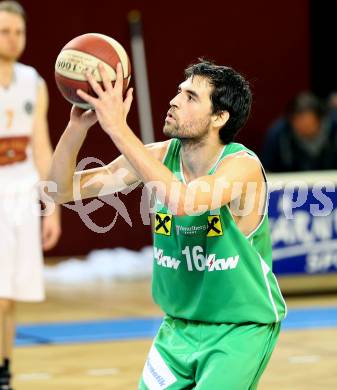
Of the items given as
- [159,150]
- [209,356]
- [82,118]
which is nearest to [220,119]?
[159,150]

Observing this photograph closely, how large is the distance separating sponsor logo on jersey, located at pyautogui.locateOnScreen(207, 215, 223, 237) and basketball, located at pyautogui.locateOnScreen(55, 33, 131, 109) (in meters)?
0.60

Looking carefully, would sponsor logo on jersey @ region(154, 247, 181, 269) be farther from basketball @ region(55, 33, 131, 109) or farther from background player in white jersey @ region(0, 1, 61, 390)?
background player in white jersey @ region(0, 1, 61, 390)

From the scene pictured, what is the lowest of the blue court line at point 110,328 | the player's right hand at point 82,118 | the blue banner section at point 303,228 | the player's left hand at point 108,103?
the blue court line at point 110,328

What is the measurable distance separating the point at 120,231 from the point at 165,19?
2291 millimetres

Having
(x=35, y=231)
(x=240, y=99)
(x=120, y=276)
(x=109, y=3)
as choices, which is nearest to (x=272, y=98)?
(x=109, y=3)

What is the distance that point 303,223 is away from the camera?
8.89 metres

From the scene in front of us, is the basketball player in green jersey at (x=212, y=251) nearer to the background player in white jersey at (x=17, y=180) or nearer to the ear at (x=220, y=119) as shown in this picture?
the ear at (x=220, y=119)

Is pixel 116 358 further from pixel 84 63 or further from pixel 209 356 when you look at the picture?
pixel 84 63

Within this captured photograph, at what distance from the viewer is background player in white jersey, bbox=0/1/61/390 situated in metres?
5.97

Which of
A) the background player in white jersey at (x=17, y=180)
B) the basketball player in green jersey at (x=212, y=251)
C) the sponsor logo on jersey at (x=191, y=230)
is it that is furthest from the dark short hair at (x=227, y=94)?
the background player in white jersey at (x=17, y=180)

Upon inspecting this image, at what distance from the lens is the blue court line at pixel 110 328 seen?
7.67m

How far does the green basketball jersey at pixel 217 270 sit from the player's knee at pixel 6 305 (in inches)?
76.6

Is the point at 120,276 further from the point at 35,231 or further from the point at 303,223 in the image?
the point at 35,231

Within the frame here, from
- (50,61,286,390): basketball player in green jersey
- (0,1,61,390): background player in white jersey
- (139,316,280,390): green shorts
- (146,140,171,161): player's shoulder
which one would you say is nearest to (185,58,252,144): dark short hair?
(50,61,286,390): basketball player in green jersey
